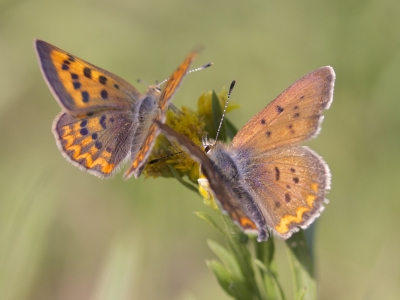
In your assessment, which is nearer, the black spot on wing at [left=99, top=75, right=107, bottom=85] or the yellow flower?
the yellow flower

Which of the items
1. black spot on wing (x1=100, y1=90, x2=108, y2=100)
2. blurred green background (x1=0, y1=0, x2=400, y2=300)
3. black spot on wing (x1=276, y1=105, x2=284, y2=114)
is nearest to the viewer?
black spot on wing (x1=276, y1=105, x2=284, y2=114)

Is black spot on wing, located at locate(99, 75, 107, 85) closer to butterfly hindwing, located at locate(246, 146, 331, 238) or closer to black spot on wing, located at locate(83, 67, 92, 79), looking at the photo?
black spot on wing, located at locate(83, 67, 92, 79)

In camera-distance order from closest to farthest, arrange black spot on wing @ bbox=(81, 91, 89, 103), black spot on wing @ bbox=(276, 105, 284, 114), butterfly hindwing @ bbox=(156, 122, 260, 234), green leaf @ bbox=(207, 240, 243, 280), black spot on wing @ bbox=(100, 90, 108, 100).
Result: butterfly hindwing @ bbox=(156, 122, 260, 234) → black spot on wing @ bbox=(276, 105, 284, 114) → green leaf @ bbox=(207, 240, 243, 280) → black spot on wing @ bbox=(81, 91, 89, 103) → black spot on wing @ bbox=(100, 90, 108, 100)

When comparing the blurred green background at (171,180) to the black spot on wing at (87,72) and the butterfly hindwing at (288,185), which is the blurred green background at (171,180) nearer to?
the black spot on wing at (87,72)

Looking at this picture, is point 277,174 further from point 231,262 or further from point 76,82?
point 76,82

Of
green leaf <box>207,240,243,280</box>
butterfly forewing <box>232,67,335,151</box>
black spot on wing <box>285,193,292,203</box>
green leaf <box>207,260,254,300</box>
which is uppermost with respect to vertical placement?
butterfly forewing <box>232,67,335,151</box>

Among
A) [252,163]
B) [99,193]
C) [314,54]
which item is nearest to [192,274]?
[99,193]

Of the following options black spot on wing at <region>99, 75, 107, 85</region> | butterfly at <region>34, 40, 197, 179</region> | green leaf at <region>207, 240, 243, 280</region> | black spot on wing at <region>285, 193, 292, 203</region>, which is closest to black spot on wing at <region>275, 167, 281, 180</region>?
black spot on wing at <region>285, 193, 292, 203</region>
